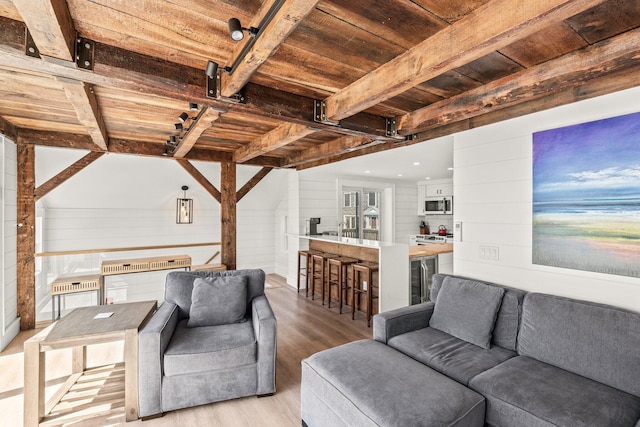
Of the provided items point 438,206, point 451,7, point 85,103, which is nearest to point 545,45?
point 451,7

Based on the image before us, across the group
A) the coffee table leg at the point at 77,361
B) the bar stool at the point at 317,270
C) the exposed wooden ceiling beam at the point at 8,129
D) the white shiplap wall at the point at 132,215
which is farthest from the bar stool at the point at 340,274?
the exposed wooden ceiling beam at the point at 8,129

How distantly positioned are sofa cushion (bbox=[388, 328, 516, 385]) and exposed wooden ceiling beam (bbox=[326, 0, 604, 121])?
6.09 ft

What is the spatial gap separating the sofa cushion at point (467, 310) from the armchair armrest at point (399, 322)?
3.6 inches

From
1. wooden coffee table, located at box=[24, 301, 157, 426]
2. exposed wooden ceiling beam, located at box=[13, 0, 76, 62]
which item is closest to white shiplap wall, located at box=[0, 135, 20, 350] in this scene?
wooden coffee table, located at box=[24, 301, 157, 426]

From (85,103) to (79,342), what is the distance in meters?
1.72

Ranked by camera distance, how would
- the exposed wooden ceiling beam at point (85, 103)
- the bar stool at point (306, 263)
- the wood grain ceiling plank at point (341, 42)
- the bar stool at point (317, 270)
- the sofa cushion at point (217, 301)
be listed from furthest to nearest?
the bar stool at point (306, 263), the bar stool at point (317, 270), the sofa cushion at point (217, 301), the exposed wooden ceiling beam at point (85, 103), the wood grain ceiling plank at point (341, 42)

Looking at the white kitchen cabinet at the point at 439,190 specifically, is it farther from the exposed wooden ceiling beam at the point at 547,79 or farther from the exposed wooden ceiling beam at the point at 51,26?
the exposed wooden ceiling beam at the point at 51,26

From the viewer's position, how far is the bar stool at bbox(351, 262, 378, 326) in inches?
160

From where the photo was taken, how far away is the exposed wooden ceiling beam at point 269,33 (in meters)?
1.19

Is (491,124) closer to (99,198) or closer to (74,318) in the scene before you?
(74,318)

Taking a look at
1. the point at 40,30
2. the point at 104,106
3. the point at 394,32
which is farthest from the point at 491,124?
the point at 104,106

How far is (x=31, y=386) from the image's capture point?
200 centimetres

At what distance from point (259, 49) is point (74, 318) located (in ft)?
8.14

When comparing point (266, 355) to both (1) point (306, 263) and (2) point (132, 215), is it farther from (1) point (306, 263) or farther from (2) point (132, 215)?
(2) point (132, 215)
